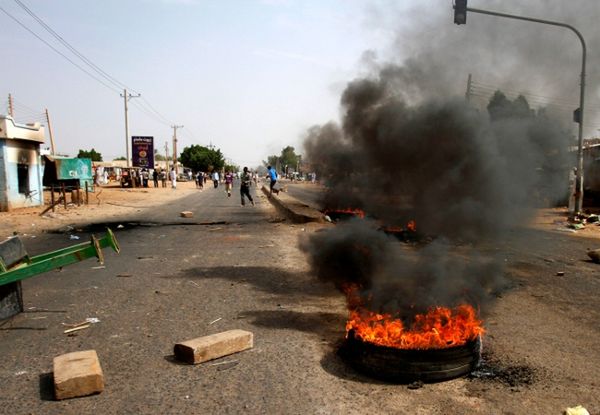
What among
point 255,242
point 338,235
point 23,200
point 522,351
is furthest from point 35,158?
point 522,351

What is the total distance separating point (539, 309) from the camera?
5441mm

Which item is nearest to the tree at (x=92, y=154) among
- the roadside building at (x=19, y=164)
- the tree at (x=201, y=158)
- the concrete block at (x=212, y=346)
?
the tree at (x=201, y=158)

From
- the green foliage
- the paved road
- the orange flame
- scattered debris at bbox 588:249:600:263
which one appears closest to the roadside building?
the paved road

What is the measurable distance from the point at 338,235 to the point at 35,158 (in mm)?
19966

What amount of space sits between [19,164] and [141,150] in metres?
25.1

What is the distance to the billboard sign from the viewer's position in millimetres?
44375

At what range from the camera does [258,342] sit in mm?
4238

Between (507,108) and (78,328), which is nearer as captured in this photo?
(78,328)

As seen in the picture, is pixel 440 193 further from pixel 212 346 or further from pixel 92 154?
pixel 92 154

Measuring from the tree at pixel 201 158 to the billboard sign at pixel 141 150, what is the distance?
147 ft

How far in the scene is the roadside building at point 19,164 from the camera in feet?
61.2

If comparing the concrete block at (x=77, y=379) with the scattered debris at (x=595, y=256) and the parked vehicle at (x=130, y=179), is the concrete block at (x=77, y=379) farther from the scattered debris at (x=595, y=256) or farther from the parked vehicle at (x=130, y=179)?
the parked vehicle at (x=130, y=179)

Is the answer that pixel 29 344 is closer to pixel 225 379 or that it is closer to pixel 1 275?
pixel 1 275

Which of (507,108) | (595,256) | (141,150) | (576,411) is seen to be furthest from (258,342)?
(141,150)
